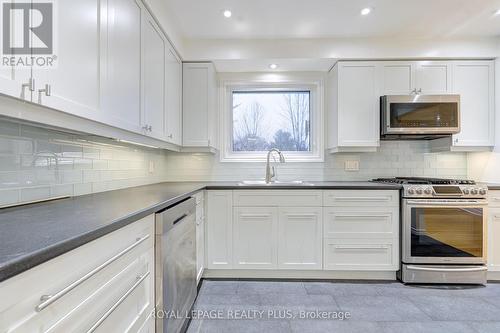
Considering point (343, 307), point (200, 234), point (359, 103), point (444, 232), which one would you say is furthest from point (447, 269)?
point (200, 234)

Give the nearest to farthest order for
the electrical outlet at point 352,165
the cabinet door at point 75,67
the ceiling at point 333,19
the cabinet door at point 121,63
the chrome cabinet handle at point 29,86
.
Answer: the chrome cabinet handle at point 29,86 < the cabinet door at point 75,67 < the cabinet door at point 121,63 < the ceiling at point 333,19 < the electrical outlet at point 352,165

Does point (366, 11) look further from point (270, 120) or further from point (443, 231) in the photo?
point (443, 231)

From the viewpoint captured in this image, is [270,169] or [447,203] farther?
[270,169]

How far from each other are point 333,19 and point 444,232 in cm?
217

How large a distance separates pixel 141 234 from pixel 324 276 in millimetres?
1989

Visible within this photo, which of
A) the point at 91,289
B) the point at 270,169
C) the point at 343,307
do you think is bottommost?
the point at 343,307

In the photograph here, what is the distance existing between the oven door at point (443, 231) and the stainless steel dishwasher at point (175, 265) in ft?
6.29

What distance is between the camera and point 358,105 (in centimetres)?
284

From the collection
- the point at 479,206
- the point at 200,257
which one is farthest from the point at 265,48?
the point at 479,206

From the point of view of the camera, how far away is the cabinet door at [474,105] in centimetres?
280

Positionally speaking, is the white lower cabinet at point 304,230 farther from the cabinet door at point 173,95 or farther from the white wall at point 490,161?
the white wall at point 490,161

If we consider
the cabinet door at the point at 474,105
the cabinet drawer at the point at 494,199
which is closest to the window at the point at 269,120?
the cabinet door at the point at 474,105

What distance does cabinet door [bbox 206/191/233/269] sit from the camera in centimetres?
257

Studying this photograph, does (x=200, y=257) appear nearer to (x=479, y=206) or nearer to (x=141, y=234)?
(x=141, y=234)
